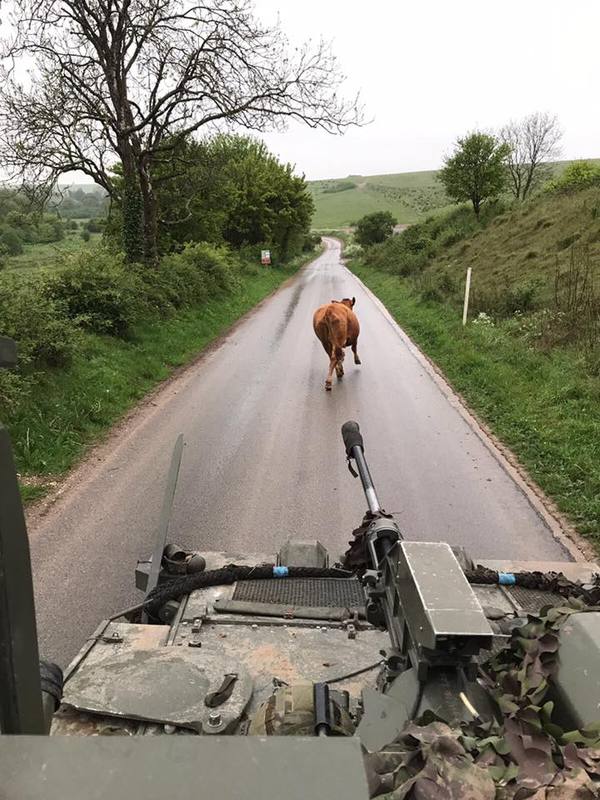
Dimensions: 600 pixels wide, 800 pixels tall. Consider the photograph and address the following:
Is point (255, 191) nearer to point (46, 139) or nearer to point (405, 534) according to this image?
point (46, 139)

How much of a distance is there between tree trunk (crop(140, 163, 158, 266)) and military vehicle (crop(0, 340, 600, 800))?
1658 cm

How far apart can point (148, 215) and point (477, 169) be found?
89.6 feet

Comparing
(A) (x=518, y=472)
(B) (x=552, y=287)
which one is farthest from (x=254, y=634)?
(B) (x=552, y=287)

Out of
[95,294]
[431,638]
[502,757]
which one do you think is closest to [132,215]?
[95,294]

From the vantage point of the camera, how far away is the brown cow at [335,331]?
444 inches

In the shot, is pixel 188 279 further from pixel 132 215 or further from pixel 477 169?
pixel 477 169

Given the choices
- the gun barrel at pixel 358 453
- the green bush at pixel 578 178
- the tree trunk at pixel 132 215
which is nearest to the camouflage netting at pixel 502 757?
the gun barrel at pixel 358 453

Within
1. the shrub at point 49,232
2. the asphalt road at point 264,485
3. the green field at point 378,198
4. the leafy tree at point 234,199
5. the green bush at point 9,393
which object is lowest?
the asphalt road at point 264,485

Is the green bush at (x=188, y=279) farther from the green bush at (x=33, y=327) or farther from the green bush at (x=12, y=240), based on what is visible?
the green bush at (x=33, y=327)

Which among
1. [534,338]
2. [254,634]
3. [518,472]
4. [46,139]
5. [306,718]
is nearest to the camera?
[306,718]

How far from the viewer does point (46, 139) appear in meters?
16.5

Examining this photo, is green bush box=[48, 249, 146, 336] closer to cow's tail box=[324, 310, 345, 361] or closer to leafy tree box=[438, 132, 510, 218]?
cow's tail box=[324, 310, 345, 361]

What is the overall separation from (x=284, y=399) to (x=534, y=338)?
239 inches

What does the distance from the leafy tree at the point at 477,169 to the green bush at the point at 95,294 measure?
30974mm
